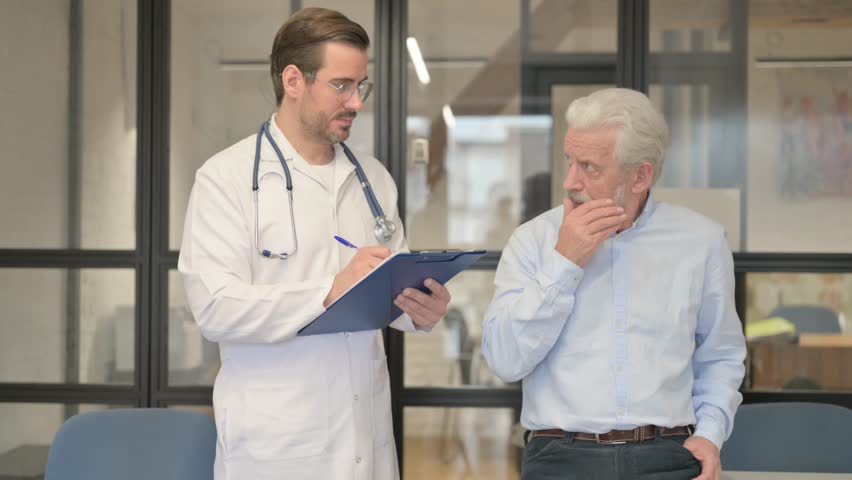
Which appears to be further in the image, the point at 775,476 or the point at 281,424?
the point at 281,424

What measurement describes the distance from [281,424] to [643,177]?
1113mm

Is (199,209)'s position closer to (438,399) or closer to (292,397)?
(292,397)

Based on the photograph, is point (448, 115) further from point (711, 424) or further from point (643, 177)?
point (711, 424)

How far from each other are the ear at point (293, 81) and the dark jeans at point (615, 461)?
1127 mm

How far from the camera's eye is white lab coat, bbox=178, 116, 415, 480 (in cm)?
229

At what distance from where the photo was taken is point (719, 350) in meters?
2.35

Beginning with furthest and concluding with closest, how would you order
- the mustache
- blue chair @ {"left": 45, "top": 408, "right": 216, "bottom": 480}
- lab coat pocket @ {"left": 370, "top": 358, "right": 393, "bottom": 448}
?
blue chair @ {"left": 45, "top": 408, "right": 216, "bottom": 480} → lab coat pocket @ {"left": 370, "top": 358, "right": 393, "bottom": 448} → the mustache

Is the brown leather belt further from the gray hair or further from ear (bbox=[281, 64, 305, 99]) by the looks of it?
ear (bbox=[281, 64, 305, 99])

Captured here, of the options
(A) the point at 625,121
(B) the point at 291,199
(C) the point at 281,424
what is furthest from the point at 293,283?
(A) the point at 625,121

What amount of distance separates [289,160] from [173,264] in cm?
124

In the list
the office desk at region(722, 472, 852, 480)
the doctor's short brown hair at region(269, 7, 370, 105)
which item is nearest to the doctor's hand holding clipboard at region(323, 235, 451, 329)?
the doctor's short brown hair at region(269, 7, 370, 105)

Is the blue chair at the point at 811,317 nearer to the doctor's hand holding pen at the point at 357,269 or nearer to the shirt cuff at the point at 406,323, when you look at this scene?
the shirt cuff at the point at 406,323

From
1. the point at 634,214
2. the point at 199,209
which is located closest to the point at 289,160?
the point at 199,209

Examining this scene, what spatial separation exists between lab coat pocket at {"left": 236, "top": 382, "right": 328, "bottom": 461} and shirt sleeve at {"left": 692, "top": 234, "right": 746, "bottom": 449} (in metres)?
0.98
